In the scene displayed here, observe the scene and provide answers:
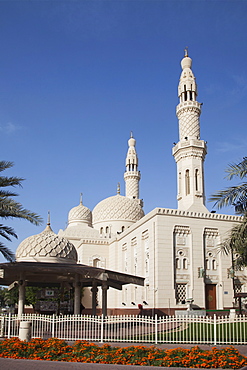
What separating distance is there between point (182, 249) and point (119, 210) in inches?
629

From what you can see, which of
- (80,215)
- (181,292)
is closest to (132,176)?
(80,215)

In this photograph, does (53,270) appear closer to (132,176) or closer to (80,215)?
(80,215)

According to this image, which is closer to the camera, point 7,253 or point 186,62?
point 7,253

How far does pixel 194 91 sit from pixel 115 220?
16.6 m

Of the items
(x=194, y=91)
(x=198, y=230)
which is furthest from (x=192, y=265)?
(x=194, y=91)

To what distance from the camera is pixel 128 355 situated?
9.52 m

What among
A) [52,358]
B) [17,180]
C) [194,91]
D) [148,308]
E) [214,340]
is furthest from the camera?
[194,91]

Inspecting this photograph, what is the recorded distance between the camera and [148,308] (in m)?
27.6

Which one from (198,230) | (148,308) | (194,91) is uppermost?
(194,91)

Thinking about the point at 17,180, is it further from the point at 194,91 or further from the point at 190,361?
the point at 194,91

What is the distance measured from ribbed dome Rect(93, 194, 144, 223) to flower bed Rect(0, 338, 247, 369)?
1280 inches

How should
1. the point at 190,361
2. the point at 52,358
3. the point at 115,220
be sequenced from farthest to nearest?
1. the point at 115,220
2. the point at 52,358
3. the point at 190,361

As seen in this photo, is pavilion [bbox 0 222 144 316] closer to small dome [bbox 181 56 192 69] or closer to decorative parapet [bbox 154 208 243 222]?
decorative parapet [bbox 154 208 243 222]

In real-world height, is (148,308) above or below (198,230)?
below
